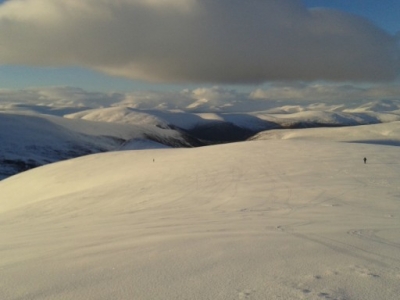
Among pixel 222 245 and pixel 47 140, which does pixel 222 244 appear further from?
pixel 47 140

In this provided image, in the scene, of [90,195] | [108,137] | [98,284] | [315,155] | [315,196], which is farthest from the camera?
[108,137]

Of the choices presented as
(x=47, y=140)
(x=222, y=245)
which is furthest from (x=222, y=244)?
(x=47, y=140)

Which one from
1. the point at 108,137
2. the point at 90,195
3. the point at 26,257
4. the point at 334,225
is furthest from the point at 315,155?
the point at 108,137

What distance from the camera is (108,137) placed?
91.8m

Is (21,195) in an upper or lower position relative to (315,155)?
lower

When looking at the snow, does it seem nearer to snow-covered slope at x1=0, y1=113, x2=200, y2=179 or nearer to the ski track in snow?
the ski track in snow

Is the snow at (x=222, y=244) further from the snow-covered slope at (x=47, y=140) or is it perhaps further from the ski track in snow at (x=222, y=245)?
the snow-covered slope at (x=47, y=140)

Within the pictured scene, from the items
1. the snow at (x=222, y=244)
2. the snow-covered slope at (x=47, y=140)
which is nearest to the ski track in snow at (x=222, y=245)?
the snow at (x=222, y=244)

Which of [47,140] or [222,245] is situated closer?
[222,245]

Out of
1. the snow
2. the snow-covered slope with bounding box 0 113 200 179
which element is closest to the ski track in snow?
the snow

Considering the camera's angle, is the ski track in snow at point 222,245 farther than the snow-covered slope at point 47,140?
No

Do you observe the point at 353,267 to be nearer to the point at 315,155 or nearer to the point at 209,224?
the point at 209,224

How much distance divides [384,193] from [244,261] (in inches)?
357

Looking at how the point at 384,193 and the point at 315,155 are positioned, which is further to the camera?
the point at 315,155
